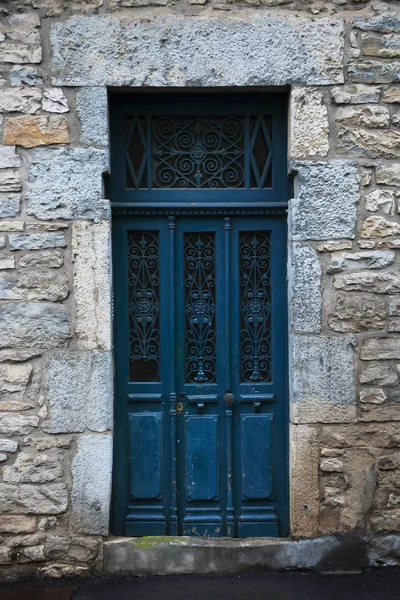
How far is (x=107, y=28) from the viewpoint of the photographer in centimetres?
409

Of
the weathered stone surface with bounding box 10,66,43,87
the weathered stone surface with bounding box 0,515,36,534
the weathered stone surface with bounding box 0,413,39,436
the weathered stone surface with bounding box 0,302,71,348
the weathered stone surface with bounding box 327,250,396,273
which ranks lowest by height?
the weathered stone surface with bounding box 0,515,36,534

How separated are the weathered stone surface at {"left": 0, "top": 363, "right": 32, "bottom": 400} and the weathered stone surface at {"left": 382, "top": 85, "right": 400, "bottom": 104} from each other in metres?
2.72

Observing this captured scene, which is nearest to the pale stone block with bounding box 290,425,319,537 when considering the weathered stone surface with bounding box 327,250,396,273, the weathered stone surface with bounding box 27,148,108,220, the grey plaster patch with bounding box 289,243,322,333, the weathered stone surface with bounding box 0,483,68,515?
the grey plaster patch with bounding box 289,243,322,333

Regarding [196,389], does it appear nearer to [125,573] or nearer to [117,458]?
[117,458]

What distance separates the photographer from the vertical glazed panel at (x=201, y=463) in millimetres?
4359

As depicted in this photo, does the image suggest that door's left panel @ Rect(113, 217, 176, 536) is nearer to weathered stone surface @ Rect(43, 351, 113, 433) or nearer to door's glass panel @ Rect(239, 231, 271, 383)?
weathered stone surface @ Rect(43, 351, 113, 433)

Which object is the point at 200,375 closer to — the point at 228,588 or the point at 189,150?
the point at 228,588

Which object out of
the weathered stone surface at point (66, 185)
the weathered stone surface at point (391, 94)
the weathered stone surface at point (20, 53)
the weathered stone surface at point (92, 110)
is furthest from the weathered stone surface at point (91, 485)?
the weathered stone surface at point (391, 94)

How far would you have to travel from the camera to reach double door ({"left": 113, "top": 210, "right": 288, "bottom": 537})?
14.3 feet

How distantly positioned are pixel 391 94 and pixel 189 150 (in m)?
1.28

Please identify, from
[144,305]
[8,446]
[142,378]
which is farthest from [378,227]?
[8,446]

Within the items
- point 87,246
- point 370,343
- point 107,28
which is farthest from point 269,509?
point 107,28

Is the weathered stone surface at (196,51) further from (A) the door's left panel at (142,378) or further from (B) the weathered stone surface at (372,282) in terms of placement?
(B) the weathered stone surface at (372,282)

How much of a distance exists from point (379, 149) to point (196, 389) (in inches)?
73.5
